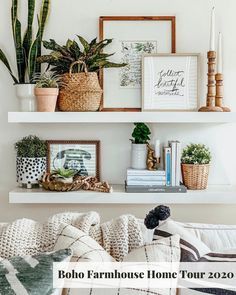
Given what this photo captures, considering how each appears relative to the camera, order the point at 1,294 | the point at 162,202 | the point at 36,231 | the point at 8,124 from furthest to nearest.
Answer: the point at 8,124
the point at 162,202
the point at 36,231
the point at 1,294

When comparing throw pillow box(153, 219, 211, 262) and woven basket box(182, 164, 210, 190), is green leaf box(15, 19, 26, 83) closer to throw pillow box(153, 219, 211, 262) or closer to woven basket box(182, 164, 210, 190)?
woven basket box(182, 164, 210, 190)

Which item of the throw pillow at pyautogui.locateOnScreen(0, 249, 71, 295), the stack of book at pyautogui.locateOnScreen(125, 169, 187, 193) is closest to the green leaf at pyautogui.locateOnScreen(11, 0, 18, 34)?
the stack of book at pyautogui.locateOnScreen(125, 169, 187, 193)

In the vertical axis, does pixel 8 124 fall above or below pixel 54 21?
below

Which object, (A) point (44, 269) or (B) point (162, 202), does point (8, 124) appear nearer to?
(B) point (162, 202)

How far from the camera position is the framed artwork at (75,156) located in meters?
2.94

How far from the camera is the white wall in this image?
2.89 m

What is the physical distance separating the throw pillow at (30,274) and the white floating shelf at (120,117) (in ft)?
4.45

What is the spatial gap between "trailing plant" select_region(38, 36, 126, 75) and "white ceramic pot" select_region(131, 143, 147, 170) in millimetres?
487

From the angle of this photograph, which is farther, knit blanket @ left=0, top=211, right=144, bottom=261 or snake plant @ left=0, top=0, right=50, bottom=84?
snake plant @ left=0, top=0, right=50, bottom=84

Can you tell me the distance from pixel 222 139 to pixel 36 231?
156cm

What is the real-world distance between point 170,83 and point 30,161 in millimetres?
944

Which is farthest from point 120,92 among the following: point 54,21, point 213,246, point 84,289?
point 84,289

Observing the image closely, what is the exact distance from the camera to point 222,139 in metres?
2.96

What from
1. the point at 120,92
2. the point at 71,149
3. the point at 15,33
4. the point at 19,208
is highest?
the point at 15,33
